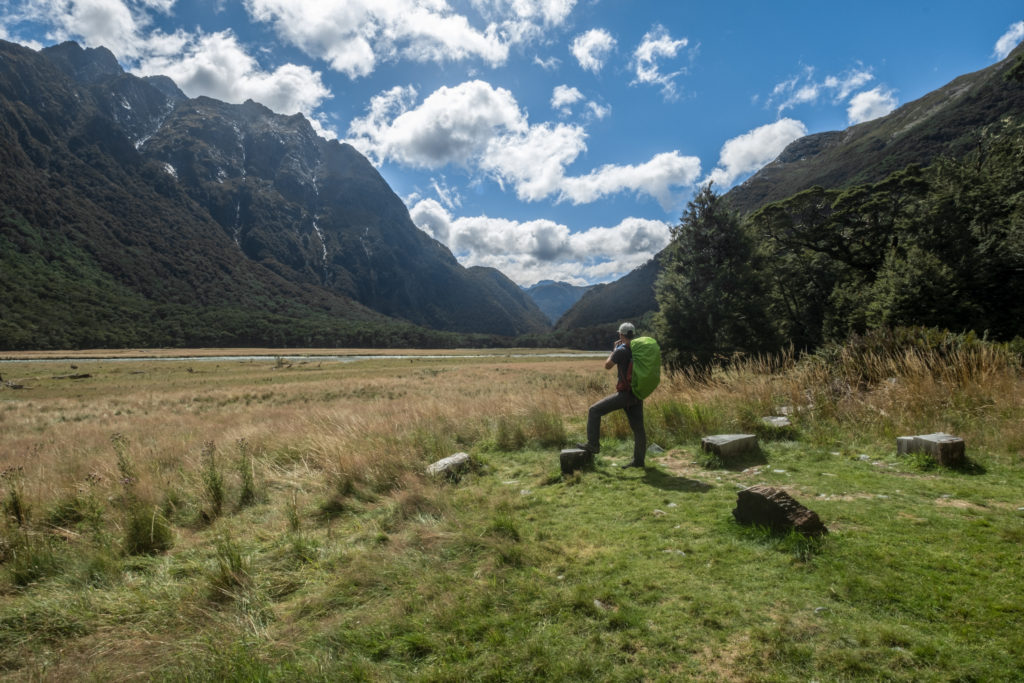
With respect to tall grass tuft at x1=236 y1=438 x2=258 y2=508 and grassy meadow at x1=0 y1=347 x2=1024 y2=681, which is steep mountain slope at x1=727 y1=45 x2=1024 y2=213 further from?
tall grass tuft at x1=236 y1=438 x2=258 y2=508

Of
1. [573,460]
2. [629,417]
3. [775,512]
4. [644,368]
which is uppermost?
[644,368]

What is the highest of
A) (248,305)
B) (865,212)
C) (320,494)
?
(248,305)

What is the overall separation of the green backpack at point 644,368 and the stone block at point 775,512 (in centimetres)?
247

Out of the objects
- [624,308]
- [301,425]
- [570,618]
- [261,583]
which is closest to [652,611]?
[570,618]

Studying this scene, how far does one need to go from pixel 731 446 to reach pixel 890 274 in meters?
19.2

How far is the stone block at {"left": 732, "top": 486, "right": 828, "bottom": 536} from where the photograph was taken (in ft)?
11.7

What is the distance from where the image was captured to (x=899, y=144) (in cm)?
11994

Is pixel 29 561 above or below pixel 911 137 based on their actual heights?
below

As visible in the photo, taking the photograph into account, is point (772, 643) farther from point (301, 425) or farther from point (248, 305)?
point (248, 305)

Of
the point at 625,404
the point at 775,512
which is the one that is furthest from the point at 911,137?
the point at 775,512

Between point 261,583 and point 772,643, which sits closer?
point 772,643

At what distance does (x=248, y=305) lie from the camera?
604ft

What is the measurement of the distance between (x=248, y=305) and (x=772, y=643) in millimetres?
217038

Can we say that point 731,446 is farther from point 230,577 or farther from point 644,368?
point 230,577
